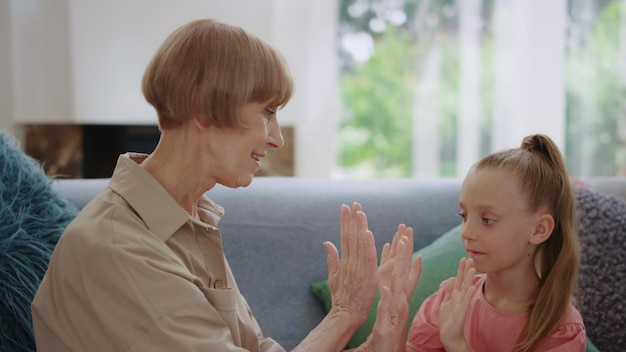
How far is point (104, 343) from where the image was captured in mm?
1208

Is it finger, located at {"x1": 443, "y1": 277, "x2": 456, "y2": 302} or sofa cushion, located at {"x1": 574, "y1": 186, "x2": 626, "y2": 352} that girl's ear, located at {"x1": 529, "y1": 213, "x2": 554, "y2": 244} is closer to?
finger, located at {"x1": 443, "y1": 277, "x2": 456, "y2": 302}

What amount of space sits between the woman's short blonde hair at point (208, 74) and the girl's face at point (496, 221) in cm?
54

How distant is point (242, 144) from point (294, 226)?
73cm

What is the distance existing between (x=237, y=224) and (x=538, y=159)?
835 mm

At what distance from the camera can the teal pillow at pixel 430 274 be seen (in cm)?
193

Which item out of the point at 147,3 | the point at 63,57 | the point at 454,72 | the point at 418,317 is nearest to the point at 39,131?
the point at 63,57

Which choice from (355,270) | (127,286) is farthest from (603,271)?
(127,286)

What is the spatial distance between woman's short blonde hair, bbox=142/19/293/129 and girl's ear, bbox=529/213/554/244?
2.20 feet

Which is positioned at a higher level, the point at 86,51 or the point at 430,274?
the point at 86,51

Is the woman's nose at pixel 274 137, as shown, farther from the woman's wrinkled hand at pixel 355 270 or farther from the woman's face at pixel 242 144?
the woman's wrinkled hand at pixel 355 270

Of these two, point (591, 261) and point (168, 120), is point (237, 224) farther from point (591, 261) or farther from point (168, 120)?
point (591, 261)

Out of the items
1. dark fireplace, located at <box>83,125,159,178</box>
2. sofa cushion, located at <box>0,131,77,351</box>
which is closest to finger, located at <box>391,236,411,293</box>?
sofa cushion, located at <box>0,131,77,351</box>

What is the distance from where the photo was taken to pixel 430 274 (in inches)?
78.3

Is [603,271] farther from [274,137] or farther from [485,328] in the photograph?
[274,137]
